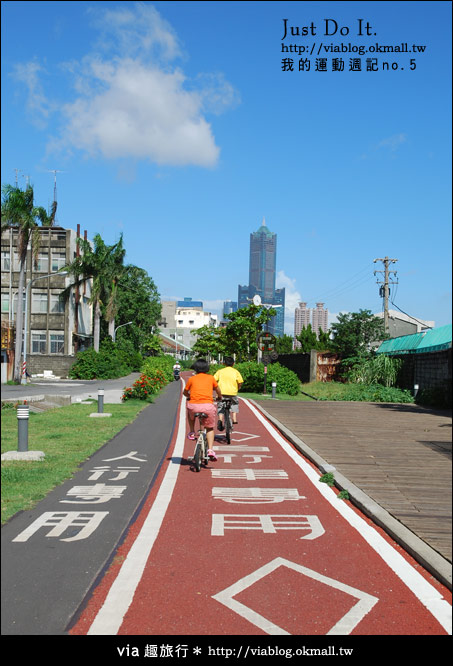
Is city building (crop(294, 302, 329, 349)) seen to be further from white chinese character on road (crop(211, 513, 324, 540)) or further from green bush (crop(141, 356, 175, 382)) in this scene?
green bush (crop(141, 356, 175, 382))

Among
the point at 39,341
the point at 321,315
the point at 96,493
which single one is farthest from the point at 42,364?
the point at 321,315

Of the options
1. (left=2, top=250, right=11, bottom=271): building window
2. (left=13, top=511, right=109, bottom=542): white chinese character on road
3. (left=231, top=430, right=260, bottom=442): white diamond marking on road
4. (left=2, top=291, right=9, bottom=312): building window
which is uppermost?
(left=2, top=250, right=11, bottom=271): building window

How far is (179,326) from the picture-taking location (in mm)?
168000

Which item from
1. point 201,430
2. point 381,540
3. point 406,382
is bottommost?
point 381,540

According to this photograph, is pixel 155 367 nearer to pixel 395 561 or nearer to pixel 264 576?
pixel 395 561

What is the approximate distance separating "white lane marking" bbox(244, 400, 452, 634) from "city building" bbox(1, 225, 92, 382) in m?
2.34

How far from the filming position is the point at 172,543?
18.0 ft

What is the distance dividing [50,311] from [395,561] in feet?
173

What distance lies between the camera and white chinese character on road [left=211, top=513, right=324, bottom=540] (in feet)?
19.5

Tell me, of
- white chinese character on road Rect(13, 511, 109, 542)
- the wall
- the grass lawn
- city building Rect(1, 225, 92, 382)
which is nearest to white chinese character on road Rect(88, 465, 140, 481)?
the grass lawn

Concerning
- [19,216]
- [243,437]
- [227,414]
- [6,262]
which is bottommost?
[243,437]

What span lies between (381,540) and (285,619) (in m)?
2.79
